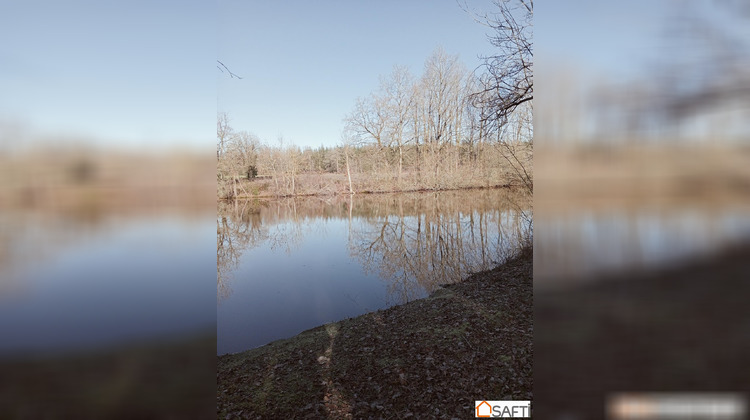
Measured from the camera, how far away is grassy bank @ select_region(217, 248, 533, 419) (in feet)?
8.43

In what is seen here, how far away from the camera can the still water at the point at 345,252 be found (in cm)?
580

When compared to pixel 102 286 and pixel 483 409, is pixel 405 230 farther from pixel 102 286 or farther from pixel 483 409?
pixel 102 286

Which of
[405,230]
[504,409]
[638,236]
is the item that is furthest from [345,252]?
[638,236]

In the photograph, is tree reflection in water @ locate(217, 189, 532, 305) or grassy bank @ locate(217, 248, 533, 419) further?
tree reflection in water @ locate(217, 189, 532, 305)

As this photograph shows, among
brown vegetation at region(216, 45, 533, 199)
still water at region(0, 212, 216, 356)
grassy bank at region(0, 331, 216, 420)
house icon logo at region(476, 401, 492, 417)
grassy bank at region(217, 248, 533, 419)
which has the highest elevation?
brown vegetation at region(216, 45, 533, 199)

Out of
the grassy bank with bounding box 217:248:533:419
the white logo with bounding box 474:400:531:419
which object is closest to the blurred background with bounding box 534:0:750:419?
the white logo with bounding box 474:400:531:419

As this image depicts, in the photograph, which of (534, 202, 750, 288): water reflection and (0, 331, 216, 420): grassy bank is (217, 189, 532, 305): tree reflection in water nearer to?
(0, 331, 216, 420): grassy bank

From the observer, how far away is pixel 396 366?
10.5 feet

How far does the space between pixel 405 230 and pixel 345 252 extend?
73.2 inches

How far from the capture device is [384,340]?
13.2ft

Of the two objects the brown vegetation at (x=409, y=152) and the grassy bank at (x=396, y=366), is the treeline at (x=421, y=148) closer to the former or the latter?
the brown vegetation at (x=409, y=152)

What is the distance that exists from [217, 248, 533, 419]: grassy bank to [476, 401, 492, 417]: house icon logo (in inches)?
21.6

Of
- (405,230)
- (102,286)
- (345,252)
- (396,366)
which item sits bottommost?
(396,366)

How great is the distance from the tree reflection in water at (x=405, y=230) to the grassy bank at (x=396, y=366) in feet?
5.98
